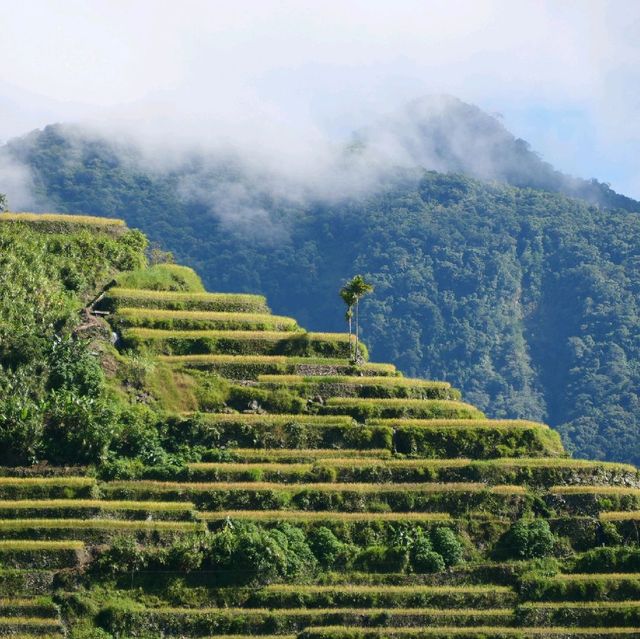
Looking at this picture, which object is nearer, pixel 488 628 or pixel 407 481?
pixel 488 628

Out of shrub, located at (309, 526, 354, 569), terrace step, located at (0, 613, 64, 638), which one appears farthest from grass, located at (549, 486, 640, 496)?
terrace step, located at (0, 613, 64, 638)

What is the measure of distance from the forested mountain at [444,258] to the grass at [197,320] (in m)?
44.9

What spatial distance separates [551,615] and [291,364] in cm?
1897

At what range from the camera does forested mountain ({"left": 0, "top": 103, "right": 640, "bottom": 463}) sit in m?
134

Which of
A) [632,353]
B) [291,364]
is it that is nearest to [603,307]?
[632,353]

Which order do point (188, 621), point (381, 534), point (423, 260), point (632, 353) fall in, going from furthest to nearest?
point (423, 260), point (632, 353), point (381, 534), point (188, 621)

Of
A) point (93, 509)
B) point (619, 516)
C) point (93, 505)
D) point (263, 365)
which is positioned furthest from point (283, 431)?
point (619, 516)

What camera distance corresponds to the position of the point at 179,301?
83.6 metres

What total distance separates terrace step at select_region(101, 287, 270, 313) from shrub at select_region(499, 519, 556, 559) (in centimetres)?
2126

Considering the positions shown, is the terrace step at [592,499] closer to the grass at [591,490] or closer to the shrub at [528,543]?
the grass at [591,490]

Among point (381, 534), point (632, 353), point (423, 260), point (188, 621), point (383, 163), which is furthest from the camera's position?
point (383, 163)

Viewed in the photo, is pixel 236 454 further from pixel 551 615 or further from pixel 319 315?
pixel 319 315

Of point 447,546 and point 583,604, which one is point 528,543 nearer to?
point 447,546

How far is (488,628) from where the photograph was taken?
63.4 m
